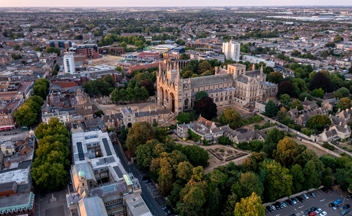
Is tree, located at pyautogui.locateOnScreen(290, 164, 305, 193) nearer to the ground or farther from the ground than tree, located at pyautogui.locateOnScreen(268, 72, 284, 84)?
nearer to the ground

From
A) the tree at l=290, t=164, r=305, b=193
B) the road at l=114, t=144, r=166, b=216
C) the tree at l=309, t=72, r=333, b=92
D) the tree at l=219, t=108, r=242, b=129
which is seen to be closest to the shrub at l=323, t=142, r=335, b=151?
the tree at l=290, t=164, r=305, b=193

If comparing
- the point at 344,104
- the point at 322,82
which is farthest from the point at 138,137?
the point at 322,82

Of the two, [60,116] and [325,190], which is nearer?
[325,190]

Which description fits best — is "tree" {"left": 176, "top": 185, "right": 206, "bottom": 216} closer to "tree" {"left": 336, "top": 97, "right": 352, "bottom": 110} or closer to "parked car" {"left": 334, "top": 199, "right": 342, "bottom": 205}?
"parked car" {"left": 334, "top": 199, "right": 342, "bottom": 205}

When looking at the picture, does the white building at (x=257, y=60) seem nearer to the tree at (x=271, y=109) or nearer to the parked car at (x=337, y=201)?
the tree at (x=271, y=109)

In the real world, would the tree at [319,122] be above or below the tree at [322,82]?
below

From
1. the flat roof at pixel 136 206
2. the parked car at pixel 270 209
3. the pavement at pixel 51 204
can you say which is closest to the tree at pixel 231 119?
the parked car at pixel 270 209

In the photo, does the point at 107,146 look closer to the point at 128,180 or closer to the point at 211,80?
the point at 128,180
